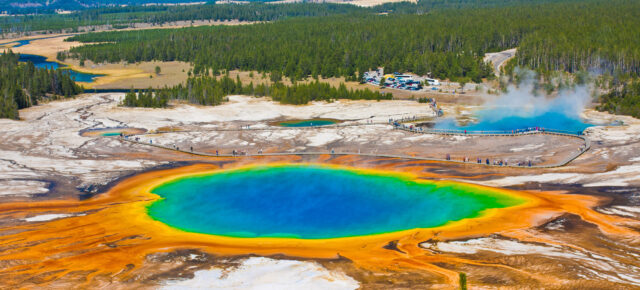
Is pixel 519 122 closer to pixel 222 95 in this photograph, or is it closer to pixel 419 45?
pixel 222 95

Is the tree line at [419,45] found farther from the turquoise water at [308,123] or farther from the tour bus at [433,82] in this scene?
the turquoise water at [308,123]

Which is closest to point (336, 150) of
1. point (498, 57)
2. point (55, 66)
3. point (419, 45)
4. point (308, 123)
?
point (308, 123)

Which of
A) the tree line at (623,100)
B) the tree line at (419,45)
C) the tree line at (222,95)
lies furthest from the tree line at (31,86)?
the tree line at (623,100)

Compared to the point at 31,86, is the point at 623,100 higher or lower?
higher

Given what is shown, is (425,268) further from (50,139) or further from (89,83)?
(89,83)

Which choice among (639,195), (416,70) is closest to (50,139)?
(639,195)
